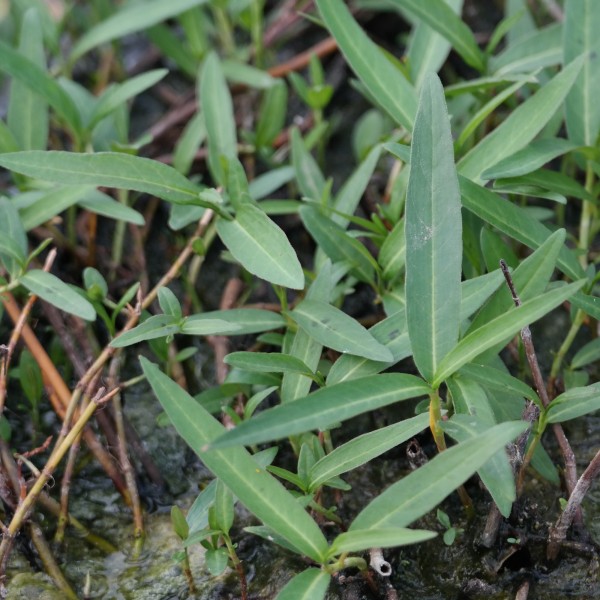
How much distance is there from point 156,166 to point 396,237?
0.51m

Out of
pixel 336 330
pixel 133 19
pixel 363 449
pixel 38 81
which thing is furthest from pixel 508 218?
pixel 133 19

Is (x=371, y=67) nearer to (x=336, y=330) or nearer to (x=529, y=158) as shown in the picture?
(x=529, y=158)

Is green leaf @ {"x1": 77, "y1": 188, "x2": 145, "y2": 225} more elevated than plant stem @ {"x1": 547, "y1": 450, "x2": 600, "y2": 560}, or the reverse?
green leaf @ {"x1": 77, "y1": 188, "x2": 145, "y2": 225}

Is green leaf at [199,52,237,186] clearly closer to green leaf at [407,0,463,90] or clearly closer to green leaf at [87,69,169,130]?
green leaf at [87,69,169,130]

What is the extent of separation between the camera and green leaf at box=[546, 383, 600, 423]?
1342 millimetres

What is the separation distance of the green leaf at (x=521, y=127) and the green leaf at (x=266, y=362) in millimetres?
533

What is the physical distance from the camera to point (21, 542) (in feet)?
5.07

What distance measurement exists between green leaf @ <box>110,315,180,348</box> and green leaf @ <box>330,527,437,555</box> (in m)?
0.51

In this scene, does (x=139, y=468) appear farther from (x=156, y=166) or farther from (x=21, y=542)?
(x=156, y=166)

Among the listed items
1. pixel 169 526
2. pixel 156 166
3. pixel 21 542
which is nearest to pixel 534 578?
pixel 169 526

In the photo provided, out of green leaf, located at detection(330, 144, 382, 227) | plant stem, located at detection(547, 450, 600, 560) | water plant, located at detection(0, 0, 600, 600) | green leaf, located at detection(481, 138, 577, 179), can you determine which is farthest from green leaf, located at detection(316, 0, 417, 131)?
plant stem, located at detection(547, 450, 600, 560)

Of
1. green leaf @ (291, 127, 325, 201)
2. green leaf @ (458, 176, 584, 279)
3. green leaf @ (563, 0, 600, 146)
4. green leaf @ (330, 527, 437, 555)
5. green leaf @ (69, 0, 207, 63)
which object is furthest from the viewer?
green leaf @ (69, 0, 207, 63)

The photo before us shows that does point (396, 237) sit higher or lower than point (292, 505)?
higher

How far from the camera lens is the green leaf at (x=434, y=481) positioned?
3.66 ft
